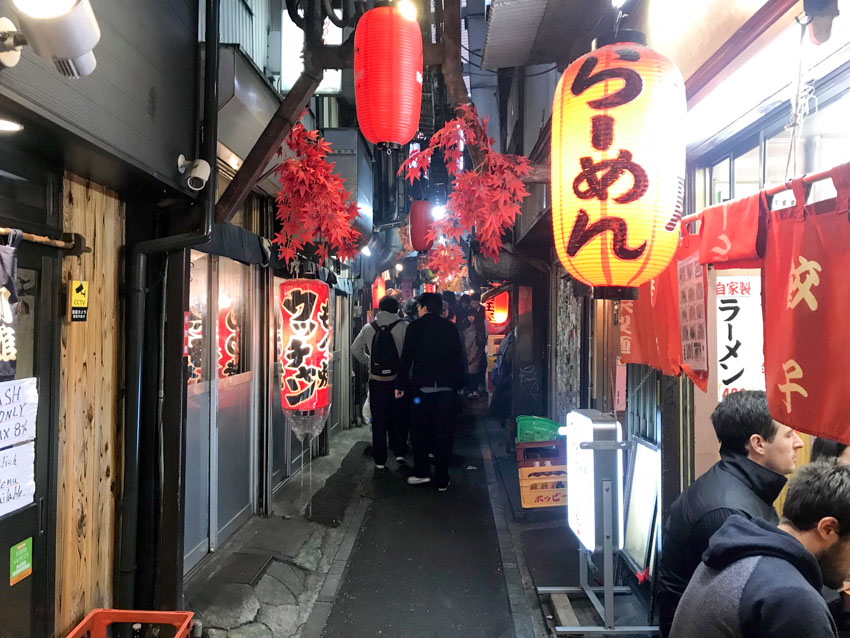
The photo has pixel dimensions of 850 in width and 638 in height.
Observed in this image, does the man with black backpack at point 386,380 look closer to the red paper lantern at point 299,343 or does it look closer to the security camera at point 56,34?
the red paper lantern at point 299,343

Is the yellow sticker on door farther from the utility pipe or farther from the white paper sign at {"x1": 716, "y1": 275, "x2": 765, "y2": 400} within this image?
the white paper sign at {"x1": 716, "y1": 275, "x2": 765, "y2": 400}

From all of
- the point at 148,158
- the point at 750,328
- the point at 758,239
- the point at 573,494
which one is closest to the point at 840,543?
the point at 758,239

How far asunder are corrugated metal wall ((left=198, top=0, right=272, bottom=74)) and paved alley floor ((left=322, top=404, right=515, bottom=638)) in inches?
259

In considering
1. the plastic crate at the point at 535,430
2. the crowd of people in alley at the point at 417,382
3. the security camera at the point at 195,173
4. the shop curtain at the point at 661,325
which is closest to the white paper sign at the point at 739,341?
the shop curtain at the point at 661,325

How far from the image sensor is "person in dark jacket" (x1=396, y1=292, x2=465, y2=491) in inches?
400

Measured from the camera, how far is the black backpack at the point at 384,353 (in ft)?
36.0

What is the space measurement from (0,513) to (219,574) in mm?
3243

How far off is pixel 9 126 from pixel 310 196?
3985 millimetres

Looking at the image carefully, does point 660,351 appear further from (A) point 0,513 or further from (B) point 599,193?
(A) point 0,513

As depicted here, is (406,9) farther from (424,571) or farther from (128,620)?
(424,571)

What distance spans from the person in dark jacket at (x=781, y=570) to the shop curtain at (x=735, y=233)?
3.99 ft

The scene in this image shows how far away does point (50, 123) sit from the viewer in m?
3.43

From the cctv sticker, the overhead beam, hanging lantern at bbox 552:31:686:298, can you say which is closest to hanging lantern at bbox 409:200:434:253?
the overhead beam

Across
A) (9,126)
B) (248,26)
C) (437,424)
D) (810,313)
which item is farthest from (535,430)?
(9,126)
